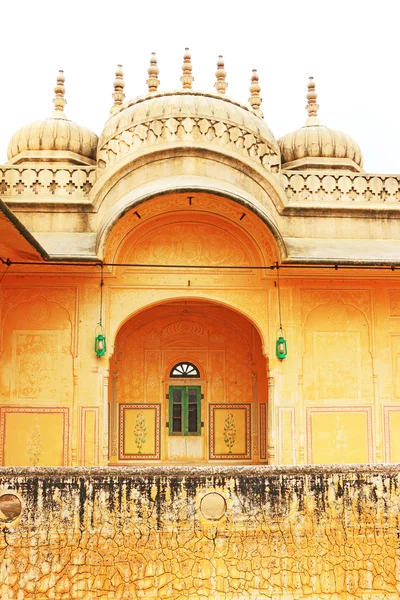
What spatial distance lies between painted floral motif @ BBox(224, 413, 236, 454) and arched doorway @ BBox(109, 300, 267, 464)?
0.06ft

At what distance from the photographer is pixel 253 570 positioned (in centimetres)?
610

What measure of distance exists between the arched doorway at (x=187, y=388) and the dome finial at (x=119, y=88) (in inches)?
209

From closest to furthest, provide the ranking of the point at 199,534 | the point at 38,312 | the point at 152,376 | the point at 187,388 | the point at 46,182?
the point at 199,534 → the point at 38,312 → the point at 46,182 → the point at 152,376 → the point at 187,388

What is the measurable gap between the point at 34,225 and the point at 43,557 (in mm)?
5715

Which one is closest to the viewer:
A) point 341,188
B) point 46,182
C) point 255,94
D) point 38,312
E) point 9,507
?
point 9,507

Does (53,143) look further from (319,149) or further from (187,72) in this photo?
(319,149)

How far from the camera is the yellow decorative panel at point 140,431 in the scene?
11.2 m

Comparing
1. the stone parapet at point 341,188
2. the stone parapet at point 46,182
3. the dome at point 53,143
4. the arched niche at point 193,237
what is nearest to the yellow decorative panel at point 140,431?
the arched niche at point 193,237

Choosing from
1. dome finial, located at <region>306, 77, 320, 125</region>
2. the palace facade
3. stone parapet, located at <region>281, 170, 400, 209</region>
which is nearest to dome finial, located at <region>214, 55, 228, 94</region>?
the palace facade

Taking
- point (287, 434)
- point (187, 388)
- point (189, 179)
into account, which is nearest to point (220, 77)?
point (189, 179)

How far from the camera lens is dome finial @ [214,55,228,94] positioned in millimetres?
12992

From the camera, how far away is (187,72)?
1277 cm

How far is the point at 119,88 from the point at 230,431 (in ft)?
26.8

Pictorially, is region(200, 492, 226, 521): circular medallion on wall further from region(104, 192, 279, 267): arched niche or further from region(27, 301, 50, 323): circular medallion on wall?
region(27, 301, 50, 323): circular medallion on wall
